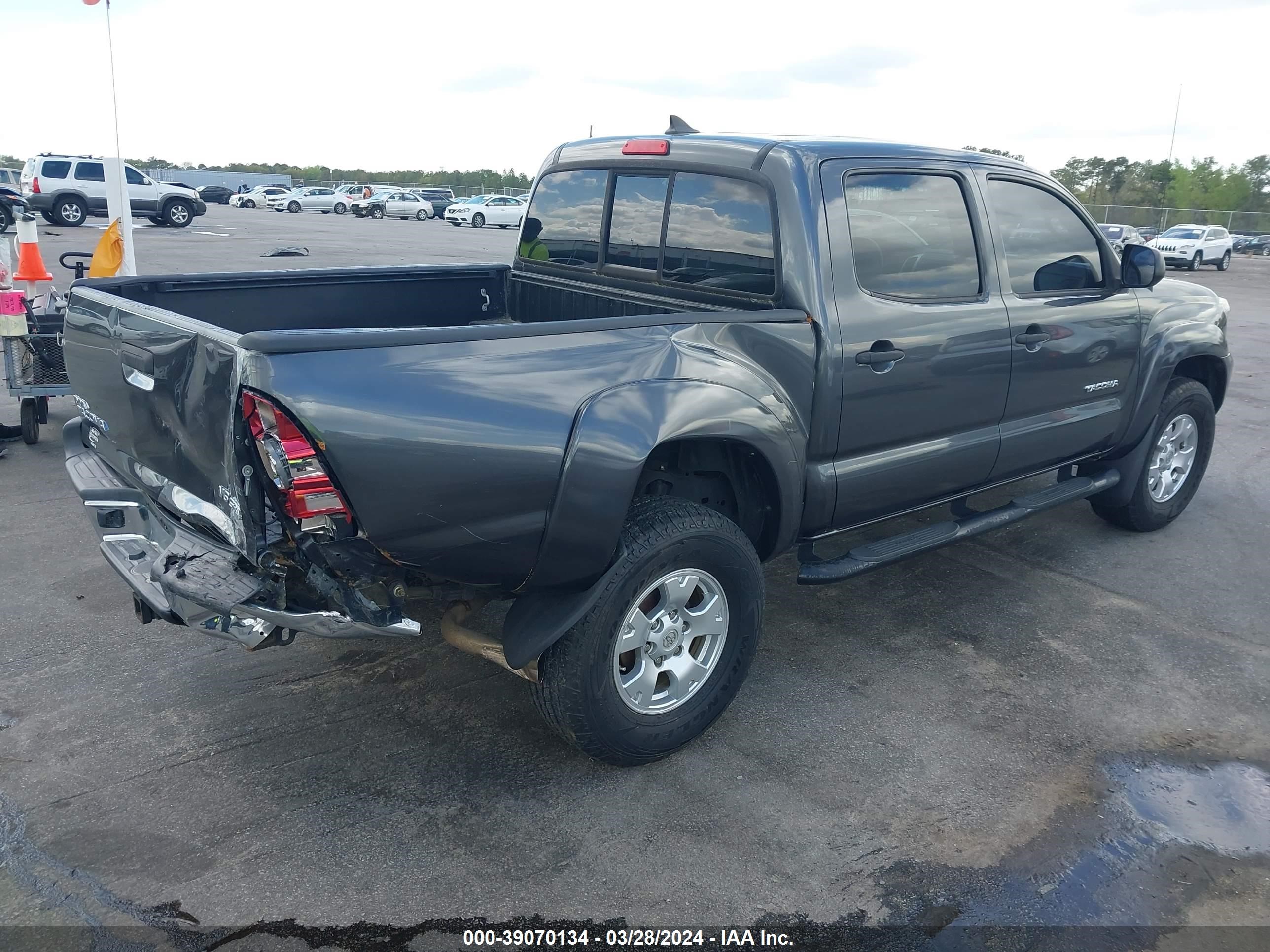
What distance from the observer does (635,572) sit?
3088mm

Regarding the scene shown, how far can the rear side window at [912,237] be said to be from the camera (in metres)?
3.81

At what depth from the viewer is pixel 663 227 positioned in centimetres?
412

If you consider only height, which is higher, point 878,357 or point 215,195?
point 215,195

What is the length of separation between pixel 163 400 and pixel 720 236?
2.08 meters

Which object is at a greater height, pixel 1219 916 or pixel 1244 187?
pixel 1244 187

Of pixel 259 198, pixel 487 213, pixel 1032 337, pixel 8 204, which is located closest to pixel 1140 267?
pixel 1032 337

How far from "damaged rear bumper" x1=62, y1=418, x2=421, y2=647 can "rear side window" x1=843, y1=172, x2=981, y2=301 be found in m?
2.20

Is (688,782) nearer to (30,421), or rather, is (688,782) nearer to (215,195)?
(30,421)

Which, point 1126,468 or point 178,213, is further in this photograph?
point 178,213

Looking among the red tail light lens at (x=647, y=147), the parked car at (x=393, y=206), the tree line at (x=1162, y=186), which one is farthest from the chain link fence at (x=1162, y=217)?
the red tail light lens at (x=647, y=147)

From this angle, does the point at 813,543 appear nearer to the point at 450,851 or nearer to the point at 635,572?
the point at 635,572

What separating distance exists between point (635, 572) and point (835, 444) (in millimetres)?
1082

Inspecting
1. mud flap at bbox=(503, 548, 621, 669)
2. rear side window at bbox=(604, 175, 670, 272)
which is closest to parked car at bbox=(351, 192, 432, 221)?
rear side window at bbox=(604, 175, 670, 272)

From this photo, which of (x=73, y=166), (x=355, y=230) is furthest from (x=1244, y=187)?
(x=73, y=166)
